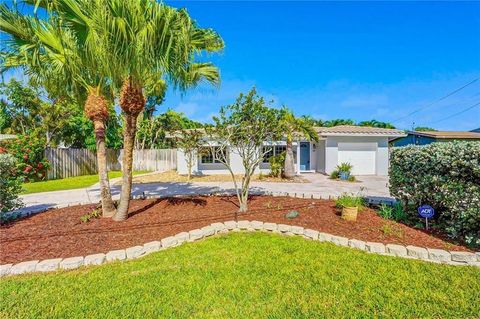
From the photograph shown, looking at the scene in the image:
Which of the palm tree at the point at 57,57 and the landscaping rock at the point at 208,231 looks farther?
the landscaping rock at the point at 208,231

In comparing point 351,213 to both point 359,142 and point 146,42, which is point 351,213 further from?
point 359,142

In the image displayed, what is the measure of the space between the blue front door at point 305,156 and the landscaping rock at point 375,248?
1646 centimetres

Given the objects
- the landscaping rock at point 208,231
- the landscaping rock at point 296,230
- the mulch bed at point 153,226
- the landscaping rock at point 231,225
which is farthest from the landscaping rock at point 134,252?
the landscaping rock at point 296,230

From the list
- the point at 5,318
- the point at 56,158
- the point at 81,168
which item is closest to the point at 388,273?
the point at 5,318

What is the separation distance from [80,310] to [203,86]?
586cm

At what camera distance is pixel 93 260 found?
171 inches

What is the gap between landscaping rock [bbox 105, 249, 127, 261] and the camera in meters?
4.46

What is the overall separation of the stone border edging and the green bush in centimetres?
72

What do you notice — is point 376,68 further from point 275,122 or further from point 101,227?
point 101,227

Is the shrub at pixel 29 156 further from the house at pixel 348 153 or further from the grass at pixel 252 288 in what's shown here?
the grass at pixel 252 288

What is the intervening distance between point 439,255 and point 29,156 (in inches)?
721

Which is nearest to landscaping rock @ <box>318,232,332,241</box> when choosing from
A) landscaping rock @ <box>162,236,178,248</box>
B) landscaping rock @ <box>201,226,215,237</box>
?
landscaping rock @ <box>201,226,215,237</box>

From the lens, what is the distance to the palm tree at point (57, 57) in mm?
5312

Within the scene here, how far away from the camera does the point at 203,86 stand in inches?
290
